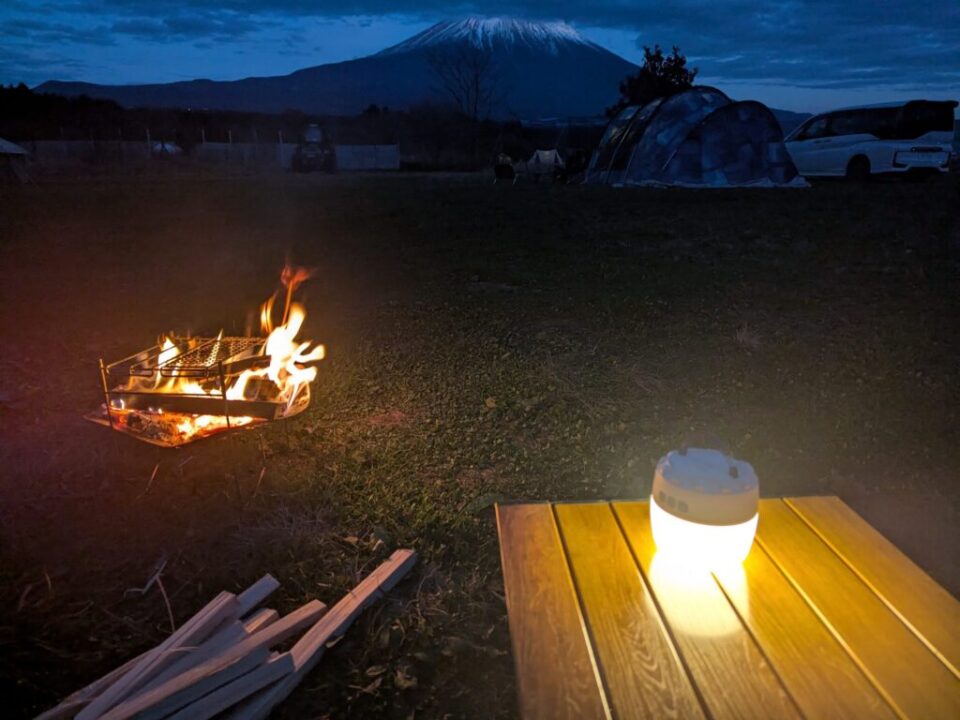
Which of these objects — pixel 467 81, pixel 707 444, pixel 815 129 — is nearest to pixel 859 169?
pixel 815 129

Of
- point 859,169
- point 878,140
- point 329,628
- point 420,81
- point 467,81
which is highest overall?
point 420,81

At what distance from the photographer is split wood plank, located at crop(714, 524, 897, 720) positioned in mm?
1332

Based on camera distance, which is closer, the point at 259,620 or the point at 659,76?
the point at 259,620

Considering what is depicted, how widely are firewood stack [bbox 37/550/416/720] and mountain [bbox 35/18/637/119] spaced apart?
129875mm

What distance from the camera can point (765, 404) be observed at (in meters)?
4.41

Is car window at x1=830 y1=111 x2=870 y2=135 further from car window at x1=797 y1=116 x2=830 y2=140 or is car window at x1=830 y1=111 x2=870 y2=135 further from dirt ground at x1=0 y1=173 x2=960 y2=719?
dirt ground at x1=0 y1=173 x2=960 y2=719

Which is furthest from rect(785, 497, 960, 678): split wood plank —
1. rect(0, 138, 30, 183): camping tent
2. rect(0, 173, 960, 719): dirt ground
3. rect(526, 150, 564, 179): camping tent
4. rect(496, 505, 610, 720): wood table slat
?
rect(0, 138, 30, 183): camping tent

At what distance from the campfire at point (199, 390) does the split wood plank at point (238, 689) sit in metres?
1.27

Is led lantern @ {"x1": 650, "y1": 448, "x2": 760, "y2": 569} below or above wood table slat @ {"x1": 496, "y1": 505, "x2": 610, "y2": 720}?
above

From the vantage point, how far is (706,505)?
1.53 m

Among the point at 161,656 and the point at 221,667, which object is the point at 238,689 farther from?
the point at 161,656

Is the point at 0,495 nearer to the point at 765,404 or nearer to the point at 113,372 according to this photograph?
the point at 113,372

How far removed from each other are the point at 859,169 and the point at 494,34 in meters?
159

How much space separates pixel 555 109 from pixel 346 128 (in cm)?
10126
